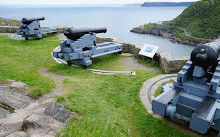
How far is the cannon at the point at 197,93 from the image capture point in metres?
3.10

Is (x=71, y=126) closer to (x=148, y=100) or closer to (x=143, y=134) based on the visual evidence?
(x=143, y=134)

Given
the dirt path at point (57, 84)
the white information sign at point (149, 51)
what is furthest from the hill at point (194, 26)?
the dirt path at point (57, 84)

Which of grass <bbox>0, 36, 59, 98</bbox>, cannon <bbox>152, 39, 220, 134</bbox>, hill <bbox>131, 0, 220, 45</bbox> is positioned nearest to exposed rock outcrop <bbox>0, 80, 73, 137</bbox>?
grass <bbox>0, 36, 59, 98</bbox>

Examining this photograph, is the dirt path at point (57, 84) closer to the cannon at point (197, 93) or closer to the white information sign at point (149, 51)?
the cannon at point (197, 93)

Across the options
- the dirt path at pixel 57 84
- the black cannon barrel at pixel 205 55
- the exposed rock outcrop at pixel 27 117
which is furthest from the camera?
the dirt path at pixel 57 84

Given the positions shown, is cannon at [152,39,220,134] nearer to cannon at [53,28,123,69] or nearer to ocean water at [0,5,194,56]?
cannon at [53,28,123,69]

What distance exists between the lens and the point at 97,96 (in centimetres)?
474

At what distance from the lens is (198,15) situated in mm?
30375

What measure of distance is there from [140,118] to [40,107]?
2178 mm

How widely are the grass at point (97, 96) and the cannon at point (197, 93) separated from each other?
0.50m

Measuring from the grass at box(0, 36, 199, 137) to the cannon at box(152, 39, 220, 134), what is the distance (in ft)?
1.66

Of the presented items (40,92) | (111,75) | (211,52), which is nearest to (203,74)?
(211,52)

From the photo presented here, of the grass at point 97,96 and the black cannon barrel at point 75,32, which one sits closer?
the grass at point 97,96

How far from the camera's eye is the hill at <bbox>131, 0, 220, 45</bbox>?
76.7 ft
